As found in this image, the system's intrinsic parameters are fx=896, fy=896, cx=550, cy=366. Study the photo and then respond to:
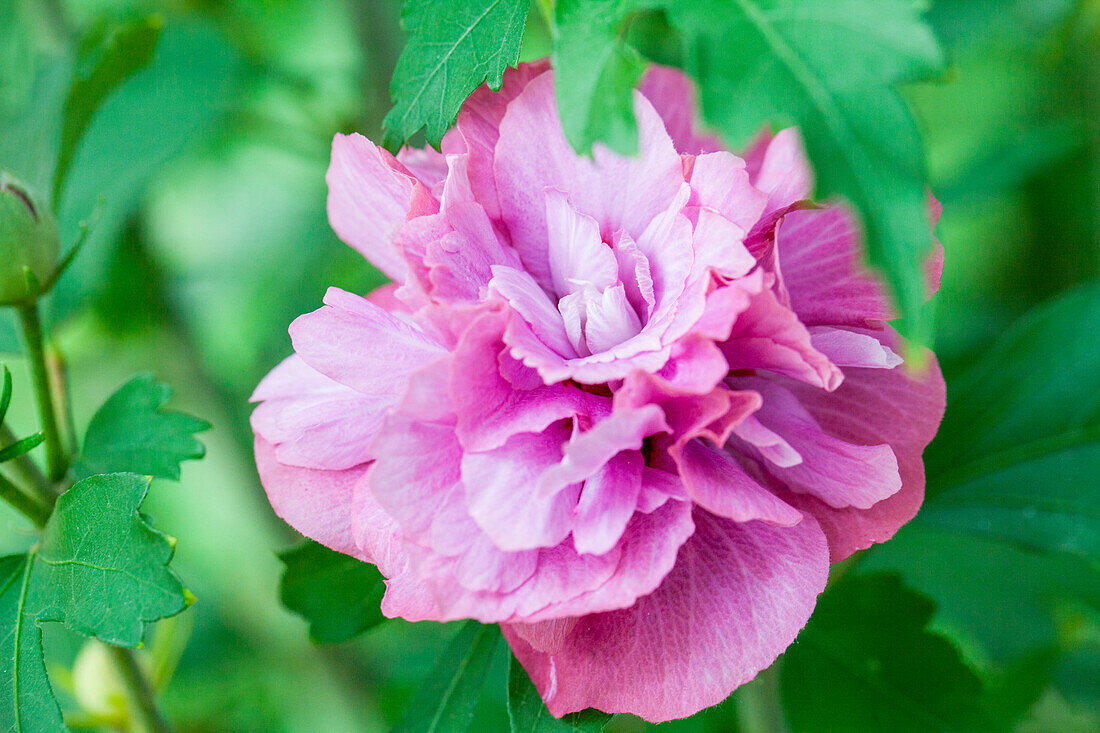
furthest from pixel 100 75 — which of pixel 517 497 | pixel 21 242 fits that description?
pixel 517 497

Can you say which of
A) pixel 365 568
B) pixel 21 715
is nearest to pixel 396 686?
pixel 365 568

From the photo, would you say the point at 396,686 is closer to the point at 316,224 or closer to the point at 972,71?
the point at 316,224

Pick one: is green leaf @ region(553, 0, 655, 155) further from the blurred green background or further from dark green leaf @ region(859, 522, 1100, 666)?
dark green leaf @ region(859, 522, 1100, 666)

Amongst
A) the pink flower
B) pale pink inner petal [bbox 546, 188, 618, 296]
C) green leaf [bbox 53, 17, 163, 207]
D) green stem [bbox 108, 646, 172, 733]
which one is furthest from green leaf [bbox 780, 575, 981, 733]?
green leaf [bbox 53, 17, 163, 207]

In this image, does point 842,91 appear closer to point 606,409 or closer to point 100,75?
point 606,409

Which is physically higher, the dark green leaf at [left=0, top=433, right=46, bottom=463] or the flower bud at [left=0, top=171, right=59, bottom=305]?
the flower bud at [left=0, top=171, right=59, bottom=305]
